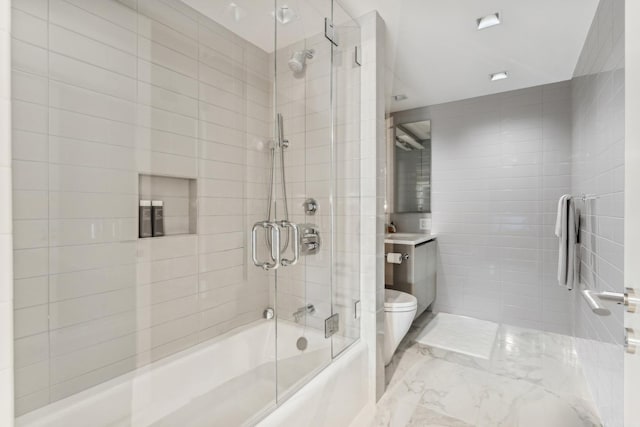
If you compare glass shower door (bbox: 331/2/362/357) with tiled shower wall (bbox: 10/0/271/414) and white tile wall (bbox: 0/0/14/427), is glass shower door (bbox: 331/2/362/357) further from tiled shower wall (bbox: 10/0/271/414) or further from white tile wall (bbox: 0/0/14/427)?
white tile wall (bbox: 0/0/14/427)

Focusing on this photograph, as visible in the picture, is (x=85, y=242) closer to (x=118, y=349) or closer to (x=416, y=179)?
(x=118, y=349)

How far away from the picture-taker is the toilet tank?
2758 millimetres

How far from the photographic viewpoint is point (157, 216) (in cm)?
152

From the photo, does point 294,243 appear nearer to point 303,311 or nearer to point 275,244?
point 275,244

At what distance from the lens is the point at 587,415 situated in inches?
72.1

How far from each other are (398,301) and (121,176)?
6.34 ft

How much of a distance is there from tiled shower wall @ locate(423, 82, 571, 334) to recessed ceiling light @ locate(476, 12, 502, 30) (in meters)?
1.16

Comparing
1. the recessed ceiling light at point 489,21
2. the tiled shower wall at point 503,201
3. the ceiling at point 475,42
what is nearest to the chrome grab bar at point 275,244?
the ceiling at point 475,42

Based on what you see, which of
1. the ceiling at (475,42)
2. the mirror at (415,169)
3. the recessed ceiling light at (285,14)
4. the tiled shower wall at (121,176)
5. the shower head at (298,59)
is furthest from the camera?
the mirror at (415,169)

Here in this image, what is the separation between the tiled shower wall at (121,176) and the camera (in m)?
1.09

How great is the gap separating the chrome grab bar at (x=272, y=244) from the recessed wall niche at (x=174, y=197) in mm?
320

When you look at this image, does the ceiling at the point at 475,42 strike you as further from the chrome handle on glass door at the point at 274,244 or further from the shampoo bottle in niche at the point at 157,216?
the shampoo bottle in niche at the point at 157,216

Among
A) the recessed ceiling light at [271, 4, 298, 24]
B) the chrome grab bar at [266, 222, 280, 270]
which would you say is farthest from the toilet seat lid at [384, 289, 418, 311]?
the recessed ceiling light at [271, 4, 298, 24]

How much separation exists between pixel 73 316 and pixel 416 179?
308 centimetres
